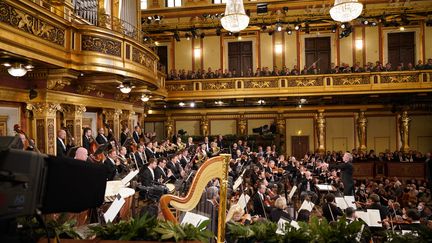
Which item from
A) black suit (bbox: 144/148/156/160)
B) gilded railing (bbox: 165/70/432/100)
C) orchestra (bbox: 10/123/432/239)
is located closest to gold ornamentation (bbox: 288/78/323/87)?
gilded railing (bbox: 165/70/432/100)

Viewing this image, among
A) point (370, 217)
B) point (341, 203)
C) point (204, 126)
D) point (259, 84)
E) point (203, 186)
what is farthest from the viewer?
point (204, 126)

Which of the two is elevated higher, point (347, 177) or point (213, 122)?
point (213, 122)

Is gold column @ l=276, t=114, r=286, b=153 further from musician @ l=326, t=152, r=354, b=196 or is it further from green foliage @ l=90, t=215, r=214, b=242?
green foliage @ l=90, t=215, r=214, b=242

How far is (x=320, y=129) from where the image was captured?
20.3m

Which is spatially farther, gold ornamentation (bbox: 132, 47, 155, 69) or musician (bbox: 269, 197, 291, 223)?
gold ornamentation (bbox: 132, 47, 155, 69)

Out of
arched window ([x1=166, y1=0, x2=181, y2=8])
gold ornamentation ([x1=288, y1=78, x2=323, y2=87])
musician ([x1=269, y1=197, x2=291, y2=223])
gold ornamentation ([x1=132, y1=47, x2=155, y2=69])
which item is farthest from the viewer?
arched window ([x1=166, y1=0, x2=181, y2=8])

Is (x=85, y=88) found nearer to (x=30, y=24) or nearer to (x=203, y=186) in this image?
(x=30, y=24)

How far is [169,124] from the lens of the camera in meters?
21.6

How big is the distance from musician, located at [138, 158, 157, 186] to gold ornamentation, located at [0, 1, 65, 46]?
3.43 metres

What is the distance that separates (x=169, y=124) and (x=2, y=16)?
1563cm

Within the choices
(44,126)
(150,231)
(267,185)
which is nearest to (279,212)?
(267,185)

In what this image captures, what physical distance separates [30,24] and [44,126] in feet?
9.38

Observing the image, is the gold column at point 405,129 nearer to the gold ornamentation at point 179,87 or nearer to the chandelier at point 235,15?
the gold ornamentation at point 179,87

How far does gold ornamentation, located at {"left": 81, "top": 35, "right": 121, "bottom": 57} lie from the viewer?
861 cm
